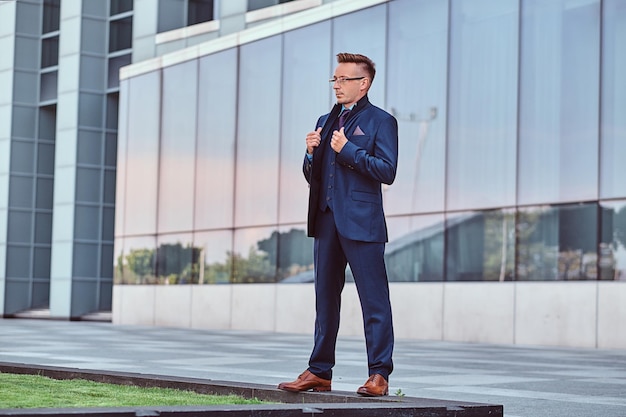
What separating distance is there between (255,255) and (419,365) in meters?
14.1

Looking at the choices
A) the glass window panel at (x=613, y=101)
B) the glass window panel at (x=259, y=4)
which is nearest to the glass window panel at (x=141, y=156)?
the glass window panel at (x=259, y=4)

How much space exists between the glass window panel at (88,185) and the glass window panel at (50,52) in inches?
167

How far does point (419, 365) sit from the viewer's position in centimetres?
1225

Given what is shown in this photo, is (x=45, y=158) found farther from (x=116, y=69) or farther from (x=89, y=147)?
(x=116, y=69)

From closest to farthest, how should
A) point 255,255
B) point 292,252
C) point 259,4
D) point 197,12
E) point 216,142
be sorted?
point 292,252
point 255,255
point 216,142
point 259,4
point 197,12

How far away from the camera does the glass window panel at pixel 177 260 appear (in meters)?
28.2

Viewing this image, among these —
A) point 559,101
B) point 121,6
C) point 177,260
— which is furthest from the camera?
point 121,6

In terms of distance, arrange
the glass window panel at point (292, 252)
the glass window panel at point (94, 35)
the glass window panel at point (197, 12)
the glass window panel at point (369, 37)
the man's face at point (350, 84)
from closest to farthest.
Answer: the man's face at point (350, 84), the glass window panel at point (369, 37), the glass window panel at point (292, 252), the glass window panel at point (197, 12), the glass window panel at point (94, 35)

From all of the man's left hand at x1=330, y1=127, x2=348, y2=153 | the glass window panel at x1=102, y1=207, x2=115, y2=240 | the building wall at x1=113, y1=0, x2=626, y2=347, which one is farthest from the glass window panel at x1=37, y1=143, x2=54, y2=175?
the man's left hand at x1=330, y1=127, x2=348, y2=153

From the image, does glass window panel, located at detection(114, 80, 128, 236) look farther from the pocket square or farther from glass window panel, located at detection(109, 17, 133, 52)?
the pocket square

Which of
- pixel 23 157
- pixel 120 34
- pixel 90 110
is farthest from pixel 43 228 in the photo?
pixel 120 34

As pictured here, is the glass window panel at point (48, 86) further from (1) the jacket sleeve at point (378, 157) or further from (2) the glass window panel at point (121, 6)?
(1) the jacket sleeve at point (378, 157)

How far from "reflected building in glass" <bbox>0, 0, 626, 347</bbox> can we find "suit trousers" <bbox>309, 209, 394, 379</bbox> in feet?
40.0

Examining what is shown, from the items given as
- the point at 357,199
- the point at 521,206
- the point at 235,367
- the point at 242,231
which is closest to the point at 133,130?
the point at 242,231
